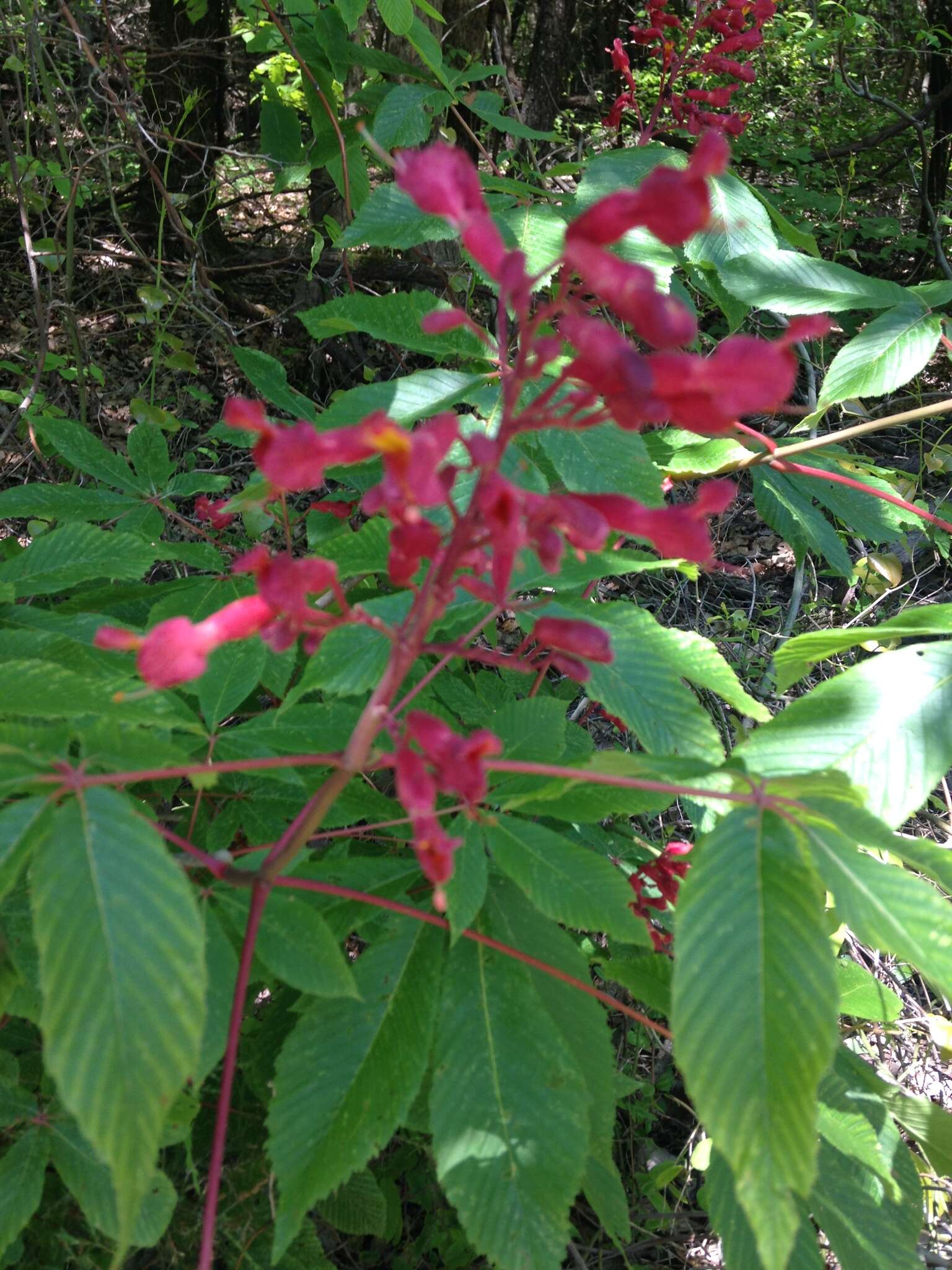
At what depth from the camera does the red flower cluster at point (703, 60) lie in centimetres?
238

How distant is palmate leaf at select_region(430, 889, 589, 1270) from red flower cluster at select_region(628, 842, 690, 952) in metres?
0.51

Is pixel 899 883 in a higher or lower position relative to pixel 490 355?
lower

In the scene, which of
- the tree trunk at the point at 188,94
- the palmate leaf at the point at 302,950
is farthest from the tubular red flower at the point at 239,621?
the tree trunk at the point at 188,94

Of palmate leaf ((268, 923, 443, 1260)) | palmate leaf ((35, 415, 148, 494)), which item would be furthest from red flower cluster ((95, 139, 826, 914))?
palmate leaf ((35, 415, 148, 494))

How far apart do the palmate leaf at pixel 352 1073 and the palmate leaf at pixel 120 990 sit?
11.7 inches

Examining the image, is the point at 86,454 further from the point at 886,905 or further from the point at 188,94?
the point at 188,94

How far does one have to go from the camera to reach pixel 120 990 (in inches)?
32.3

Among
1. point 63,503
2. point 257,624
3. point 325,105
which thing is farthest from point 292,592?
point 325,105

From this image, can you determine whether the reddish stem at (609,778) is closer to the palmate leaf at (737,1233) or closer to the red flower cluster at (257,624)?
the red flower cluster at (257,624)

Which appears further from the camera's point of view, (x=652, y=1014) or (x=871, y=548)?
(x=871, y=548)

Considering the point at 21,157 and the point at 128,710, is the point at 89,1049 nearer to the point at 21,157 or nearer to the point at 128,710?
the point at 128,710

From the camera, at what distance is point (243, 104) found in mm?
6297

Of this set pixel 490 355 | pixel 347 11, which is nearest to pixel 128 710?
pixel 490 355

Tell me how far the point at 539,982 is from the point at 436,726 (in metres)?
0.52
